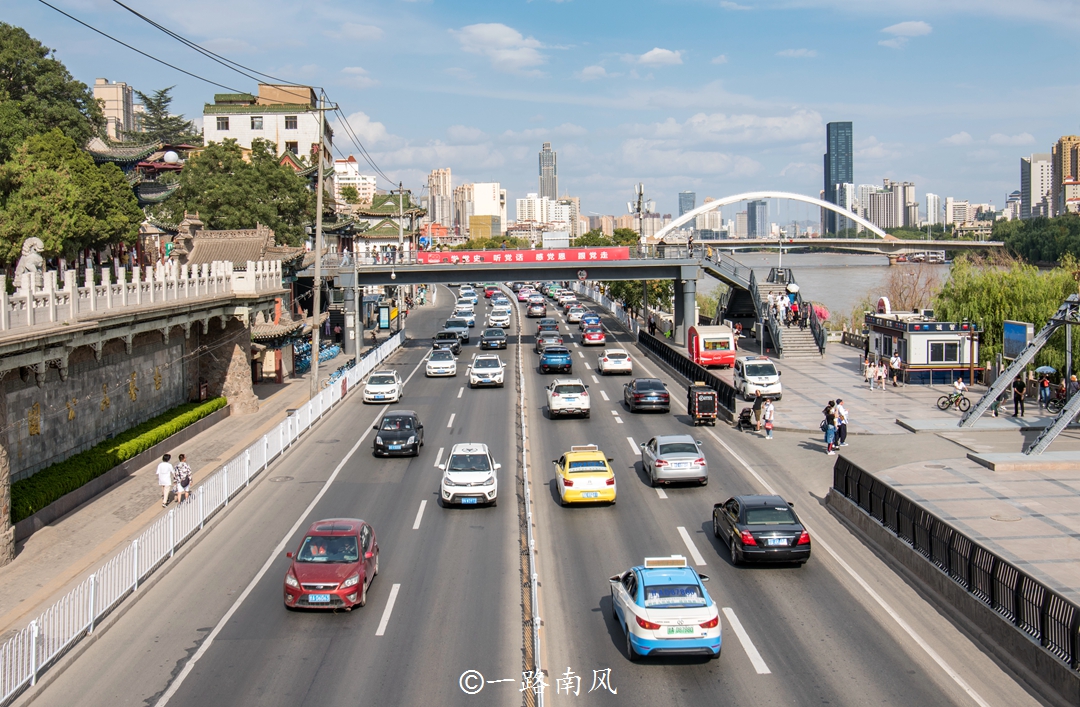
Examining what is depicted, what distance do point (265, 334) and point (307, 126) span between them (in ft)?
244

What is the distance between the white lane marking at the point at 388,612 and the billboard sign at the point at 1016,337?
3043 cm

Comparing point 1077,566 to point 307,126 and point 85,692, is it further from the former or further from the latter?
point 307,126

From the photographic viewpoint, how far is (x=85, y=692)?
1433 centimetres

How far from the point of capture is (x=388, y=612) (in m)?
17.5

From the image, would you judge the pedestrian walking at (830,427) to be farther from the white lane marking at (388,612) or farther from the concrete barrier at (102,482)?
the concrete barrier at (102,482)

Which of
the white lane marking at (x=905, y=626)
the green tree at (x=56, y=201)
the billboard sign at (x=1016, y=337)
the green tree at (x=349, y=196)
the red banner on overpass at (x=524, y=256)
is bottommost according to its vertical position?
the white lane marking at (x=905, y=626)

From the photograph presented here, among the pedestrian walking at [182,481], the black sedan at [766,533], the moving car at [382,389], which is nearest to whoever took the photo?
the black sedan at [766,533]

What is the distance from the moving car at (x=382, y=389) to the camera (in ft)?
141

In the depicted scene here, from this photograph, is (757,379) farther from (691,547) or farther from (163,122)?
(163,122)

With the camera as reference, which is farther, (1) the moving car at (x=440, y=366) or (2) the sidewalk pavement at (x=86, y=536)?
(1) the moving car at (x=440, y=366)

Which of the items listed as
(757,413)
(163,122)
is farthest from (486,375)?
(163,122)

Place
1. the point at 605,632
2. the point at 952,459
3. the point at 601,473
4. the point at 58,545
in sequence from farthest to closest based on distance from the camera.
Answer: the point at 952,459 < the point at 601,473 < the point at 58,545 < the point at 605,632

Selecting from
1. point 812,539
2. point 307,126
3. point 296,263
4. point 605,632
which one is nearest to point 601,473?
point 812,539

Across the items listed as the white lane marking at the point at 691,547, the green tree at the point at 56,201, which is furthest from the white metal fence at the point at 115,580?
the green tree at the point at 56,201
